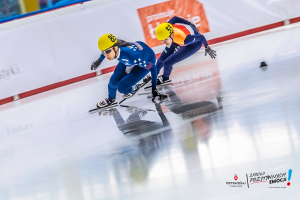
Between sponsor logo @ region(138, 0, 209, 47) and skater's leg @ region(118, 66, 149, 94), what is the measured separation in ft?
10.4

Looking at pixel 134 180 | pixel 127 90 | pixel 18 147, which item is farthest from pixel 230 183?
pixel 127 90

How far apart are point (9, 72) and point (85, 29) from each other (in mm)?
1762

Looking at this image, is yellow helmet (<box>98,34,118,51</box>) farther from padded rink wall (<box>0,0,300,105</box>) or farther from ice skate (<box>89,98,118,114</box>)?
padded rink wall (<box>0,0,300,105</box>)

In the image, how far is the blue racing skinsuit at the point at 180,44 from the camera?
16.2 feet

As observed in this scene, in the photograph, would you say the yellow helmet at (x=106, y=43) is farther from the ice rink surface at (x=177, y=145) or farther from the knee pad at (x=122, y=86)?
the ice rink surface at (x=177, y=145)

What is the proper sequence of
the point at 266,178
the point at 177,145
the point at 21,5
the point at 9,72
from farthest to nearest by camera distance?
the point at 21,5 → the point at 9,72 → the point at 177,145 → the point at 266,178

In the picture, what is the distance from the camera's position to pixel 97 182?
1995 mm

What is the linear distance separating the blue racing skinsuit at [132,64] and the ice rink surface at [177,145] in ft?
0.77

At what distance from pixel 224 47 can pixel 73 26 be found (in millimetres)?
3169

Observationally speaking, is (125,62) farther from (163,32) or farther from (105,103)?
(163,32)

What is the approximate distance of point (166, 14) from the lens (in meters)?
7.65

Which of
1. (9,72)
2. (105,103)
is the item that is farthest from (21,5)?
(105,103)

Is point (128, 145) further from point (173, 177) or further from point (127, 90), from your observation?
point (127, 90)

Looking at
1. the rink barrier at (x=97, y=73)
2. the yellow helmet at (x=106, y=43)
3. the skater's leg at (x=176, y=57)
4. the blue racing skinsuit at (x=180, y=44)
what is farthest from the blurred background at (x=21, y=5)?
the yellow helmet at (x=106, y=43)
